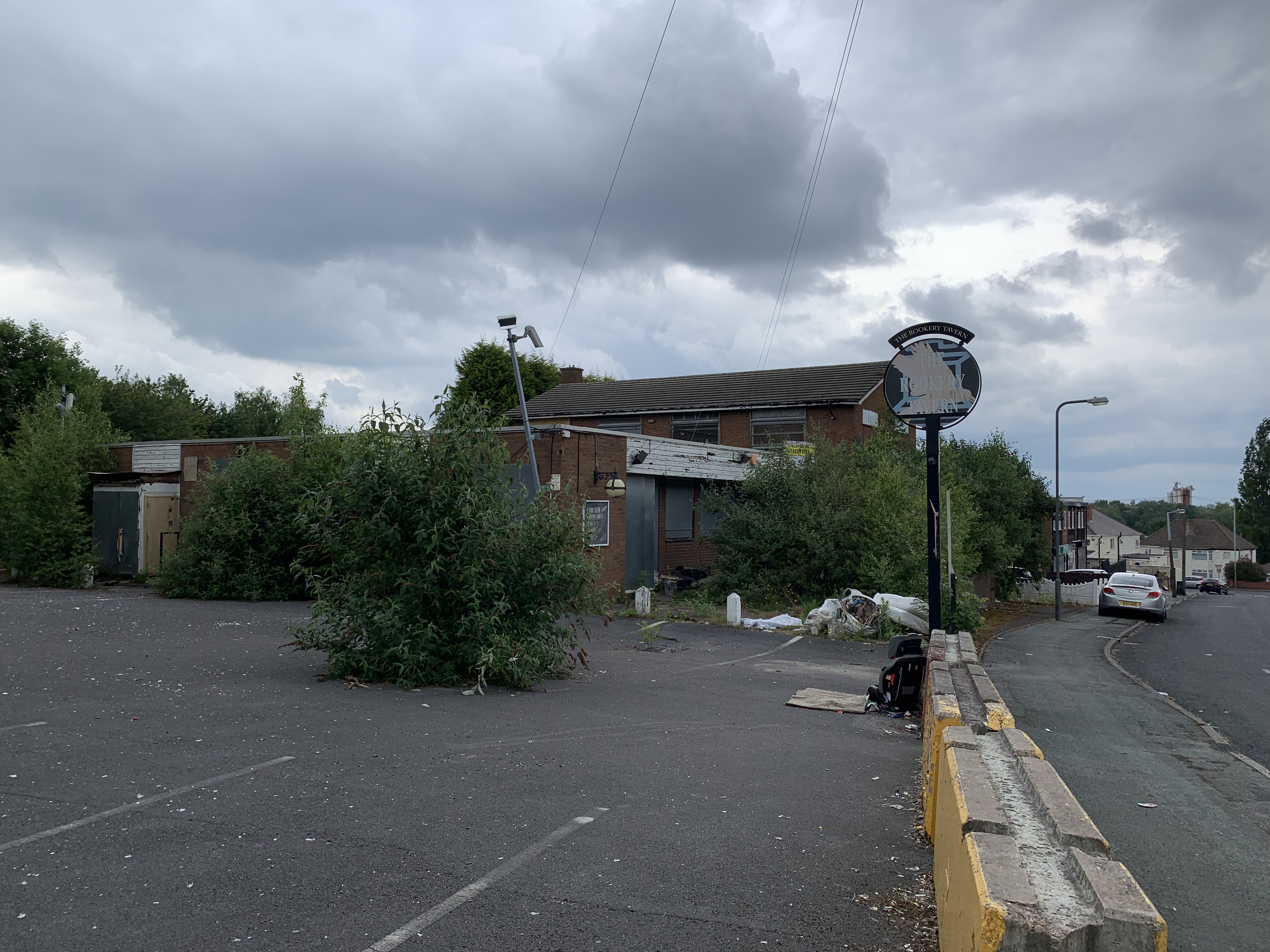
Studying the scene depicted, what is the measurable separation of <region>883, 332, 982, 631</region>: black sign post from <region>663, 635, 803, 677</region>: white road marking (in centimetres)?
376

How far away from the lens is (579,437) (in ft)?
74.6

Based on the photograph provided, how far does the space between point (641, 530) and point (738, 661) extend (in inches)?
422

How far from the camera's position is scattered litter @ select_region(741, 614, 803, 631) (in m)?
20.2

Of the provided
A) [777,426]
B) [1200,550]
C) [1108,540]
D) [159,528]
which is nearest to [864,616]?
[777,426]

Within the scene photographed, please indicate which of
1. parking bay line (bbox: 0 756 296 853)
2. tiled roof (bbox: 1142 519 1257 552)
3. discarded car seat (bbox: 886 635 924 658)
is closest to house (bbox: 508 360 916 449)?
discarded car seat (bbox: 886 635 924 658)

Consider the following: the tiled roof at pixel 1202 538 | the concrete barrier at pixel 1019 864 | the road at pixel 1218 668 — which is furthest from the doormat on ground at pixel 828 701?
the tiled roof at pixel 1202 538

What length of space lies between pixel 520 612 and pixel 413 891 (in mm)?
6928

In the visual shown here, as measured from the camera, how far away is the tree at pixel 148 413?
49.5m

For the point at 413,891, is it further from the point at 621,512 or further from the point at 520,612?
the point at 621,512

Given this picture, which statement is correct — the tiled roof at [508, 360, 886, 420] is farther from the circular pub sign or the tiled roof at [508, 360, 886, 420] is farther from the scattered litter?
the circular pub sign

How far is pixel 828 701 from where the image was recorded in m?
11.3

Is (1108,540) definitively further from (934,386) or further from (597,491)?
(934,386)

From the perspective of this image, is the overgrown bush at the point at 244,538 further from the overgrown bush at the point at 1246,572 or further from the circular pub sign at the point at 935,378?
the overgrown bush at the point at 1246,572

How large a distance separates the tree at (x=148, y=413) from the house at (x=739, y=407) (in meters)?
21.3
